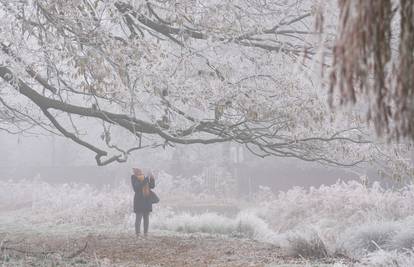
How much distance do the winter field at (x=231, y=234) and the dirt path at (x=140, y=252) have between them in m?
0.01

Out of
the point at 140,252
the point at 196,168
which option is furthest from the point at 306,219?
the point at 196,168

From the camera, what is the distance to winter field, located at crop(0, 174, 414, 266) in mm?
8117

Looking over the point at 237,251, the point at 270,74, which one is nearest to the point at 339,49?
the point at 270,74

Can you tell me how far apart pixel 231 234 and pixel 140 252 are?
12.1 ft

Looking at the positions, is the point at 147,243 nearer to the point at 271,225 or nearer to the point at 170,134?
the point at 170,134

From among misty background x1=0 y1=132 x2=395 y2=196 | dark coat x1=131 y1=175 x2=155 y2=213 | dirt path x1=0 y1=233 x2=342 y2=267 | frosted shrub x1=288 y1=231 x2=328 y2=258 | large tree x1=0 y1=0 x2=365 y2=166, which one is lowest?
dirt path x1=0 y1=233 x2=342 y2=267

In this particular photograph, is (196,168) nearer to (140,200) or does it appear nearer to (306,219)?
(306,219)

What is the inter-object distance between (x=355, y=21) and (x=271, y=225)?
1522cm

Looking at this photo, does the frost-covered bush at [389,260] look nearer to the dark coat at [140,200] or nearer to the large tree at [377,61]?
the large tree at [377,61]

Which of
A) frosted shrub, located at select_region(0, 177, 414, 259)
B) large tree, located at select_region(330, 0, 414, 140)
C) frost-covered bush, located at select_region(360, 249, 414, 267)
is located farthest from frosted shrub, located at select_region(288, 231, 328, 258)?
large tree, located at select_region(330, 0, 414, 140)

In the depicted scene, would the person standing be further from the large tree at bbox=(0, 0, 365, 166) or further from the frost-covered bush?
the frost-covered bush

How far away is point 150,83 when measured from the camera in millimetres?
7234

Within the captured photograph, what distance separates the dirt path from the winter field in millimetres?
14

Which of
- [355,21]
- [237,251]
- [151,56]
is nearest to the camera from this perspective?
[355,21]
